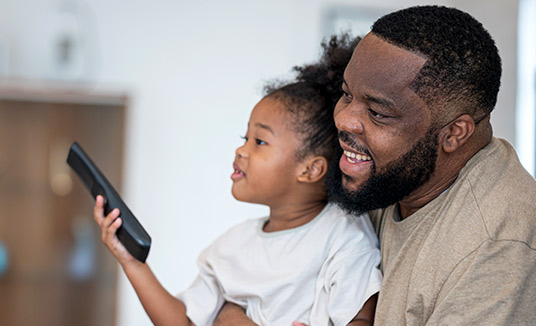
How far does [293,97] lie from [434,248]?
0.56 metres

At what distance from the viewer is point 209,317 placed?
1.40 metres

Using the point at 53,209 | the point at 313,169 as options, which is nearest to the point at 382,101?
the point at 313,169

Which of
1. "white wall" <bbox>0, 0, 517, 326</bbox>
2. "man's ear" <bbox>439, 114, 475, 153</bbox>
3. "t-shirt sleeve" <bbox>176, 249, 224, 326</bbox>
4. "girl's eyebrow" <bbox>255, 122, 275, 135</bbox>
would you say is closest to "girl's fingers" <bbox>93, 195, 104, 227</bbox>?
"t-shirt sleeve" <bbox>176, 249, 224, 326</bbox>

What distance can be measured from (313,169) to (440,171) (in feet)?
1.29

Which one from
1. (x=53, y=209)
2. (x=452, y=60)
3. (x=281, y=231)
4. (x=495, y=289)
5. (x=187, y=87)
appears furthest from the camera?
(x=187, y=87)

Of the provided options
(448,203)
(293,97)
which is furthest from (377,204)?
(293,97)

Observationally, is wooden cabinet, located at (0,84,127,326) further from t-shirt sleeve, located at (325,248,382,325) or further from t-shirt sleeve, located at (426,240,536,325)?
t-shirt sleeve, located at (426,240,536,325)

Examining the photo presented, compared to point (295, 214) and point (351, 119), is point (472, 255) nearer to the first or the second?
point (351, 119)

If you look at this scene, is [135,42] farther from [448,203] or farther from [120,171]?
[448,203]

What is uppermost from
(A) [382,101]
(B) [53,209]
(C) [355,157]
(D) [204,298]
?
(A) [382,101]

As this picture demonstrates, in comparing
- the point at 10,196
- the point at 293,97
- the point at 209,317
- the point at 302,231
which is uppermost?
the point at 293,97

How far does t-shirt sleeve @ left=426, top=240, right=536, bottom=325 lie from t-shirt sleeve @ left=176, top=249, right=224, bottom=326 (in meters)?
0.62

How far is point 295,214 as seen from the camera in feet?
4.68

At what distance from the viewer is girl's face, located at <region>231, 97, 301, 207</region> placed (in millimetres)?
1402
